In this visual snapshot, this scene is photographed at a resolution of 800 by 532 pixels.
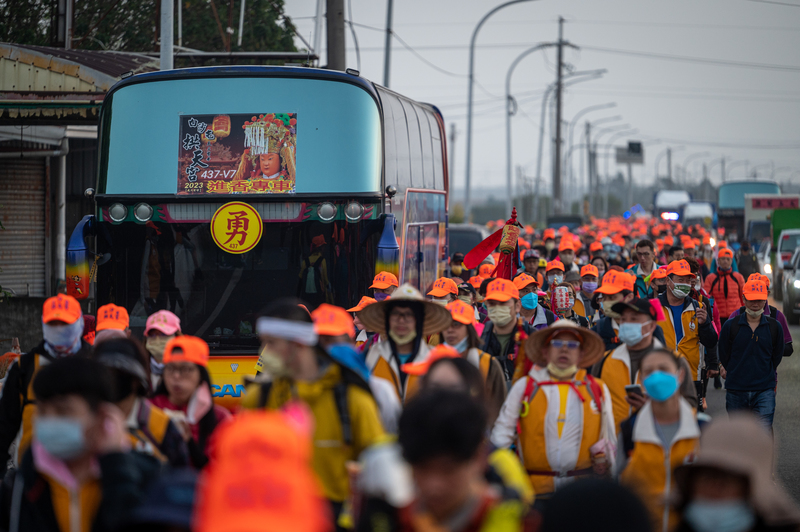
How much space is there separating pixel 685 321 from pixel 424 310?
13.4ft

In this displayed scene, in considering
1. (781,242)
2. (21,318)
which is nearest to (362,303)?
(21,318)

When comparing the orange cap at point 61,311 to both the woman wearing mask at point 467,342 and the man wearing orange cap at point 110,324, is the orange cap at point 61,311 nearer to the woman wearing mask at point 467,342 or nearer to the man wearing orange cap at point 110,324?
the man wearing orange cap at point 110,324

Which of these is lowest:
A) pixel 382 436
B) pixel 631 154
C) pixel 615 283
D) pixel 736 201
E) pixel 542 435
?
pixel 542 435

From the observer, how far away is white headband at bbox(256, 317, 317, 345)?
3.89 meters

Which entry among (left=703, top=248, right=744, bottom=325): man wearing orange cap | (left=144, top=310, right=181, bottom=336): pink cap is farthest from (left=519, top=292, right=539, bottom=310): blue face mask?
(left=703, top=248, right=744, bottom=325): man wearing orange cap

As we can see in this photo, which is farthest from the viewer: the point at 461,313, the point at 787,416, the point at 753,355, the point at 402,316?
the point at 787,416

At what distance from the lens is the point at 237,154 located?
9.38 m

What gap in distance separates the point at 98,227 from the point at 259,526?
761cm

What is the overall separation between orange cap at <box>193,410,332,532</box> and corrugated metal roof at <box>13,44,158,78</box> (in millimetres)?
16215

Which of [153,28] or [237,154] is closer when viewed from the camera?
[237,154]

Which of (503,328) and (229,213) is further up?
(229,213)

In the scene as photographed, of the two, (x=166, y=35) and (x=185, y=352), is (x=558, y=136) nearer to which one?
(x=166, y=35)

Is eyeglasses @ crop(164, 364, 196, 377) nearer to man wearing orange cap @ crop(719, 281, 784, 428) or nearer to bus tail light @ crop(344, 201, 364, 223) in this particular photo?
bus tail light @ crop(344, 201, 364, 223)

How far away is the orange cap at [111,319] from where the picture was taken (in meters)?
6.62
